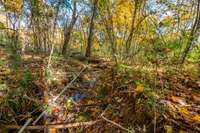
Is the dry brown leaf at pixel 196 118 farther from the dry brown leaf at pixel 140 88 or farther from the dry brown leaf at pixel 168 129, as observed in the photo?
the dry brown leaf at pixel 140 88

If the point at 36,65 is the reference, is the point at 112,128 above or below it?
below

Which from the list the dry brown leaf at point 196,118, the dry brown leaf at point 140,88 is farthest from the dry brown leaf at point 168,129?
the dry brown leaf at point 140,88

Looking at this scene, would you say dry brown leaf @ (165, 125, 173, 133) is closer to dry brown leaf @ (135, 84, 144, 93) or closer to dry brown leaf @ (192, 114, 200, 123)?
dry brown leaf @ (192, 114, 200, 123)

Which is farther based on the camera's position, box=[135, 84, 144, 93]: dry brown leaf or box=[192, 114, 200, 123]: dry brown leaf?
box=[135, 84, 144, 93]: dry brown leaf

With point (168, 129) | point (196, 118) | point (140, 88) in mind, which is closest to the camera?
point (168, 129)

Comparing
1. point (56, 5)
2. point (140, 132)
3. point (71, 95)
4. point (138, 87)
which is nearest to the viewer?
point (140, 132)

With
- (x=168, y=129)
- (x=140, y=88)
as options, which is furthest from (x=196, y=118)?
(x=140, y=88)

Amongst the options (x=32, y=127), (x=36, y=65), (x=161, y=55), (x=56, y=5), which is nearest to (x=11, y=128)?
(x=32, y=127)

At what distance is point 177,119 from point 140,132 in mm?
282

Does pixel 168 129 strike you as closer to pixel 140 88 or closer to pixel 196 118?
pixel 196 118

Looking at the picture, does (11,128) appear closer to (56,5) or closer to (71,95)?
(71,95)

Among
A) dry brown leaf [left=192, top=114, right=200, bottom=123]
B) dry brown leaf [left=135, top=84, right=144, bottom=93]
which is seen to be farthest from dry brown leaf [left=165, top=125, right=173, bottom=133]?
dry brown leaf [left=135, top=84, right=144, bottom=93]

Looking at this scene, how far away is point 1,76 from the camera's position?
8.73ft

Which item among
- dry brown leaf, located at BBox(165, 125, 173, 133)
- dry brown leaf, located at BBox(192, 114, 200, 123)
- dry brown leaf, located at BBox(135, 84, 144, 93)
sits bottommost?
dry brown leaf, located at BBox(165, 125, 173, 133)
